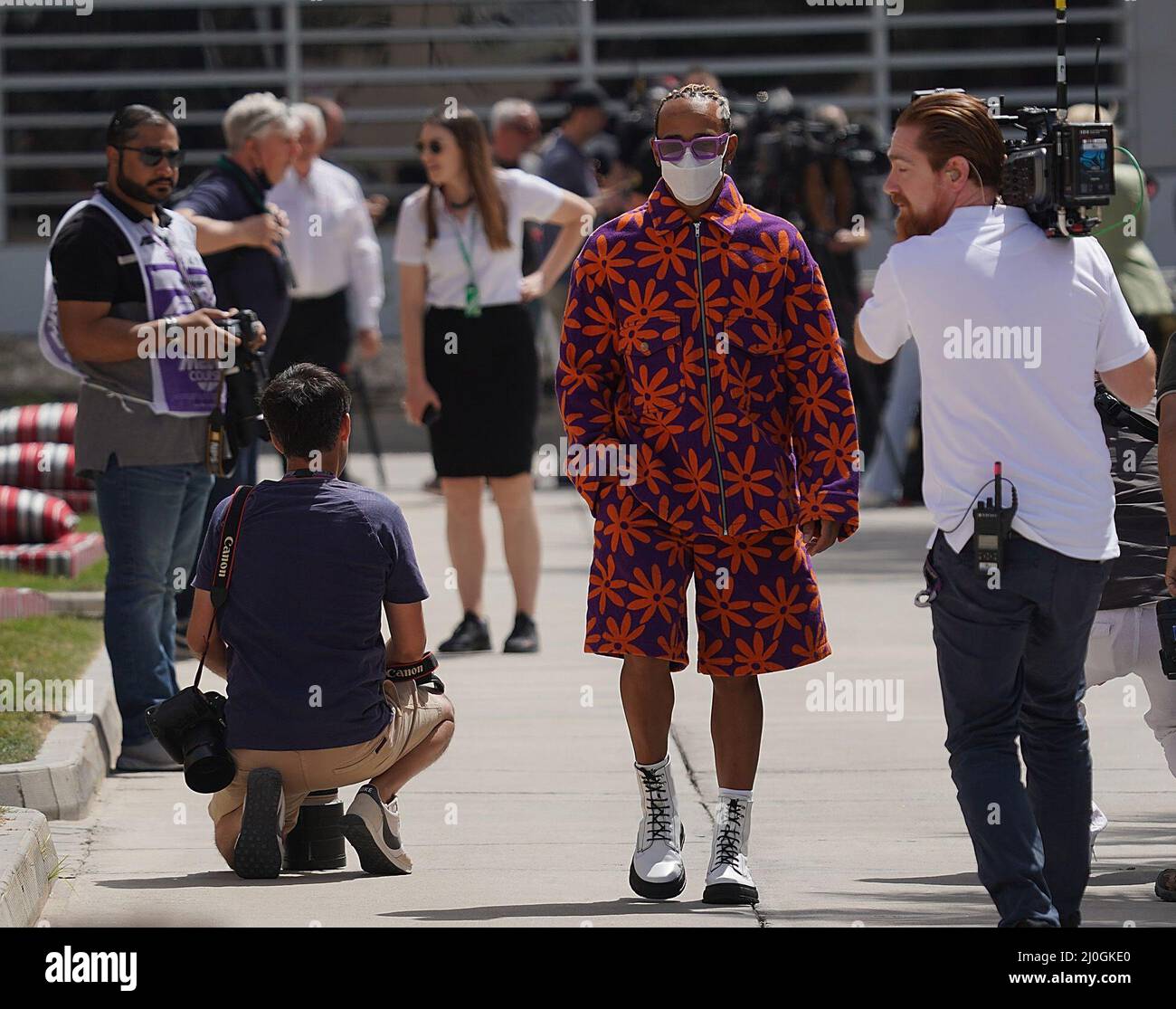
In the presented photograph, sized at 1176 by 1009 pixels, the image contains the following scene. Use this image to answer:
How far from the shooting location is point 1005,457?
482 cm

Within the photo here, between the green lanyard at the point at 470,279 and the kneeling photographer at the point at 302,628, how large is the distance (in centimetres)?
332

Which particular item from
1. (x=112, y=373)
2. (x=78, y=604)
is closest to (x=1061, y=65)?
(x=112, y=373)

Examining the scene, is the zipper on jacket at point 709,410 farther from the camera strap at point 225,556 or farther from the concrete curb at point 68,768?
the concrete curb at point 68,768

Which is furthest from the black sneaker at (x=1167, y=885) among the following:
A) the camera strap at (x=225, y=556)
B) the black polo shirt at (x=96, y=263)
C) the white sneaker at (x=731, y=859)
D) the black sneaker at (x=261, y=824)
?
the black polo shirt at (x=96, y=263)

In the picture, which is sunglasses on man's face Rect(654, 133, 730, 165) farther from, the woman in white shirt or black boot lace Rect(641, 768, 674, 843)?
the woman in white shirt

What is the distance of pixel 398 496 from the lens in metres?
14.6

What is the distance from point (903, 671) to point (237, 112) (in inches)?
127

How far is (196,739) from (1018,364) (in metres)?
2.16

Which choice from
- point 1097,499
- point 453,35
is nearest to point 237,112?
point 1097,499

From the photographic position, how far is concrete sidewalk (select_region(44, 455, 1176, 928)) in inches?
216

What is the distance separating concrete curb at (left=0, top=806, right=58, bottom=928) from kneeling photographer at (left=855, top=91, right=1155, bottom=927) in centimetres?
202

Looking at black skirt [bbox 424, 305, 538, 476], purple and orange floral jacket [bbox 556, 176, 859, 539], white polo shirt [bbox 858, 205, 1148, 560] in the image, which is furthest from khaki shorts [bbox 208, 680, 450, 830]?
black skirt [bbox 424, 305, 538, 476]

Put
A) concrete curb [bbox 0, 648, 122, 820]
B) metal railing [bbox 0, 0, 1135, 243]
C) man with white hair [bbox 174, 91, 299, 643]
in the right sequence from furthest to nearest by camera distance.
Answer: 1. metal railing [bbox 0, 0, 1135, 243]
2. man with white hair [bbox 174, 91, 299, 643]
3. concrete curb [bbox 0, 648, 122, 820]

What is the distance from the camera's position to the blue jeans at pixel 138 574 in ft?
23.8
